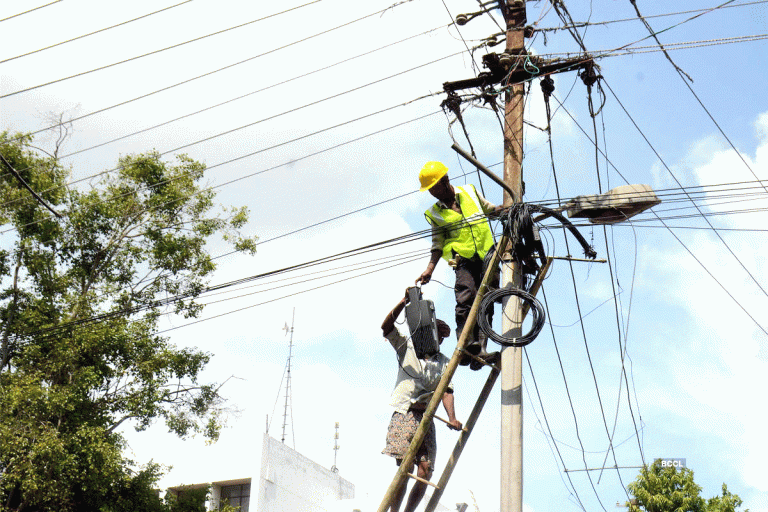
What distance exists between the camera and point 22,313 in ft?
52.4

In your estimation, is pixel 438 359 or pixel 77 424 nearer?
pixel 438 359

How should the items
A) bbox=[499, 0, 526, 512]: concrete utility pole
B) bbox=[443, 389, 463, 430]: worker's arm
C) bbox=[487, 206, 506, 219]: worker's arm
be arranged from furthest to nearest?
bbox=[487, 206, 506, 219]: worker's arm → bbox=[443, 389, 463, 430]: worker's arm → bbox=[499, 0, 526, 512]: concrete utility pole

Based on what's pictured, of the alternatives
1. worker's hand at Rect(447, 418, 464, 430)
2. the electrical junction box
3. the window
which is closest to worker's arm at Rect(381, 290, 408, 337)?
the electrical junction box

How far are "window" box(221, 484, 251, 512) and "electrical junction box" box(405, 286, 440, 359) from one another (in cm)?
1518

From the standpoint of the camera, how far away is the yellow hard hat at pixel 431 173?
24.9 feet

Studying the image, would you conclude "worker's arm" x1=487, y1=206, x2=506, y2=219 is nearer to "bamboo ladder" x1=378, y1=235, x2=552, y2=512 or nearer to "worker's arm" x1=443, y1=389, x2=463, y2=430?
"bamboo ladder" x1=378, y1=235, x2=552, y2=512

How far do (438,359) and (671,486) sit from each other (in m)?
10.4

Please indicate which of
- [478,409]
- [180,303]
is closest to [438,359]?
[478,409]

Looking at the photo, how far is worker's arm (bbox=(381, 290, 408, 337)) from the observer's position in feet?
24.5

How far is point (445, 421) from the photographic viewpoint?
6.98 m

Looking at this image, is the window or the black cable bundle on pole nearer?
the black cable bundle on pole

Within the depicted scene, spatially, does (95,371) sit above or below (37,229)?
below

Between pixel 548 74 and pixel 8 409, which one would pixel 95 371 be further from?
pixel 548 74

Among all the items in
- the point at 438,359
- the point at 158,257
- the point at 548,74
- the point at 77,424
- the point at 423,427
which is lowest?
the point at 423,427
